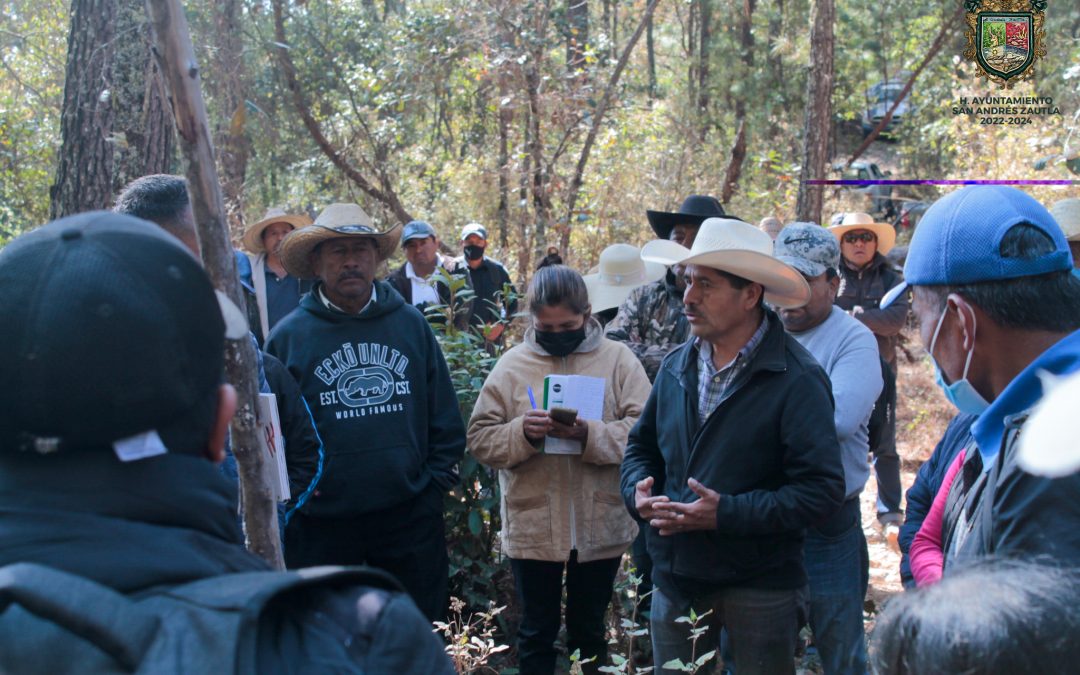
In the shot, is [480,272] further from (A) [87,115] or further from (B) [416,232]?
(A) [87,115]

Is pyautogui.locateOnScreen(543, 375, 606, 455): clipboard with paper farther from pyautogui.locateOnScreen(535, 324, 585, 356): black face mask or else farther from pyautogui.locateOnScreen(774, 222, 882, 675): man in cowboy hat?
pyautogui.locateOnScreen(774, 222, 882, 675): man in cowboy hat

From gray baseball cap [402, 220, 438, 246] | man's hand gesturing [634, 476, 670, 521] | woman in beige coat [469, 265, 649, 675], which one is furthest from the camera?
gray baseball cap [402, 220, 438, 246]

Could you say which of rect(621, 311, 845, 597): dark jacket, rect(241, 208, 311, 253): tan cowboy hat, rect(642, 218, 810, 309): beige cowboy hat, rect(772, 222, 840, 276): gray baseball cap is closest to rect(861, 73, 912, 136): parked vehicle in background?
rect(241, 208, 311, 253): tan cowboy hat

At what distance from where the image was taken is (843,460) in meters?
4.03

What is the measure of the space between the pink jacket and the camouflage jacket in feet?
8.22

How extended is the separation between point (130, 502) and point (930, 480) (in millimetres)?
2692

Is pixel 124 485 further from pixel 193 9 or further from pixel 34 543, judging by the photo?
pixel 193 9

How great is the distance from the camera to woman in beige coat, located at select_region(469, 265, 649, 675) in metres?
4.25

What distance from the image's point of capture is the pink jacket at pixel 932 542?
2.57m

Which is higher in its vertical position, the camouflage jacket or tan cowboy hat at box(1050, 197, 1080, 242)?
tan cowboy hat at box(1050, 197, 1080, 242)

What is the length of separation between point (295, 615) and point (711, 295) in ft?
8.48

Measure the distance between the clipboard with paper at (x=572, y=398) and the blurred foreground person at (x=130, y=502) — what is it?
119 inches

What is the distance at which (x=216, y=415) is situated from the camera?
52.4 inches

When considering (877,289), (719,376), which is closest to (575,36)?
(877,289)
